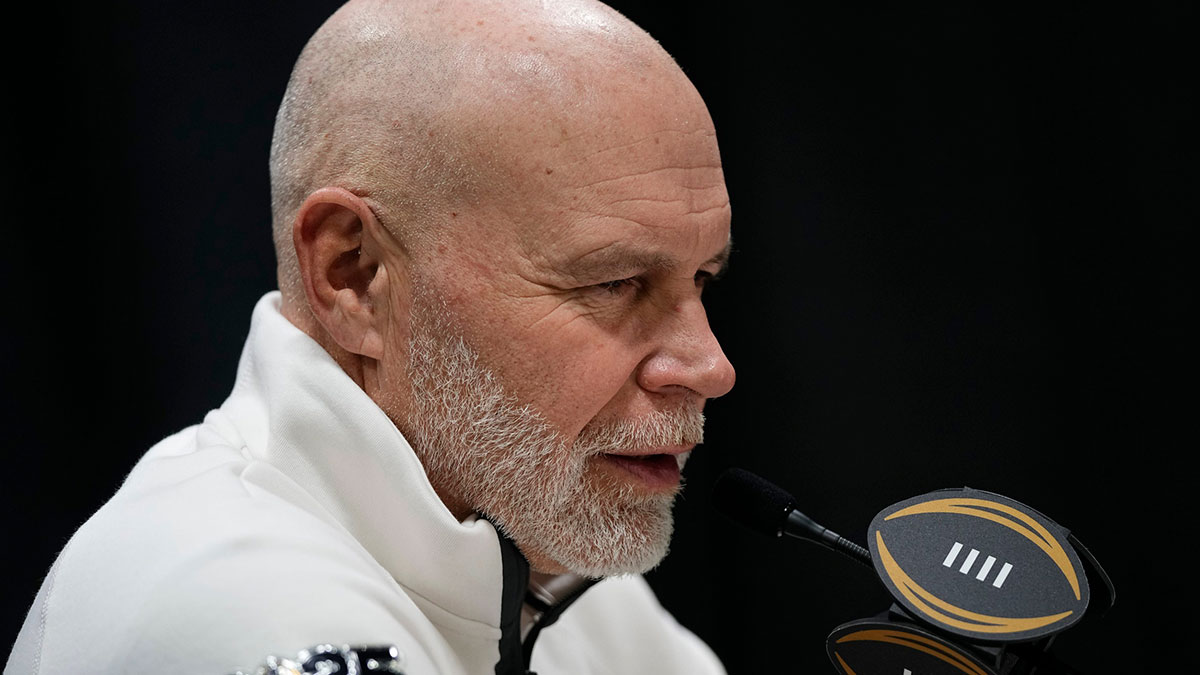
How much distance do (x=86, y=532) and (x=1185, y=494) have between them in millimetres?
1472

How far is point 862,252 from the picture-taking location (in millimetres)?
2012

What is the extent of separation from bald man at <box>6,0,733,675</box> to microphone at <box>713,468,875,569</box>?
0.07 metres

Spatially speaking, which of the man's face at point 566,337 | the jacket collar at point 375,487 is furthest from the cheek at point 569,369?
the jacket collar at point 375,487

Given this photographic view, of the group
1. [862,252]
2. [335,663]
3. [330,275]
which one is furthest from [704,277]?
[862,252]

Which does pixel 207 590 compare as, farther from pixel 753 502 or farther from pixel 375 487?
pixel 753 502

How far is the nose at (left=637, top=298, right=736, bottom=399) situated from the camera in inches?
48.0

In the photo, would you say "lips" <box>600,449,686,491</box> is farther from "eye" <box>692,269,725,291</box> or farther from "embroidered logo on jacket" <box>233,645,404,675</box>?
"embroidered logo on jacket" <box>233,645,404,675</box>

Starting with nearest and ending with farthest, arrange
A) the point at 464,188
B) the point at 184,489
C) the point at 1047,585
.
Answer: the point at 1047,585 < the point at 184,489 < the point at 464,188

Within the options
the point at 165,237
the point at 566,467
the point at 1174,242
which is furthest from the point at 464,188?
the point at 1174,242

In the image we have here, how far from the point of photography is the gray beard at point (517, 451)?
1213 millimetres

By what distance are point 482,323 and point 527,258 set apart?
81 millimetres

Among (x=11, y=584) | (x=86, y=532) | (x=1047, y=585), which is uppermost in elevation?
(x=1047, y=585)

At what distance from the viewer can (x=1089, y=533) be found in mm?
1794

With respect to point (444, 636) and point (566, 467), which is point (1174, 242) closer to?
point (566, 467)
